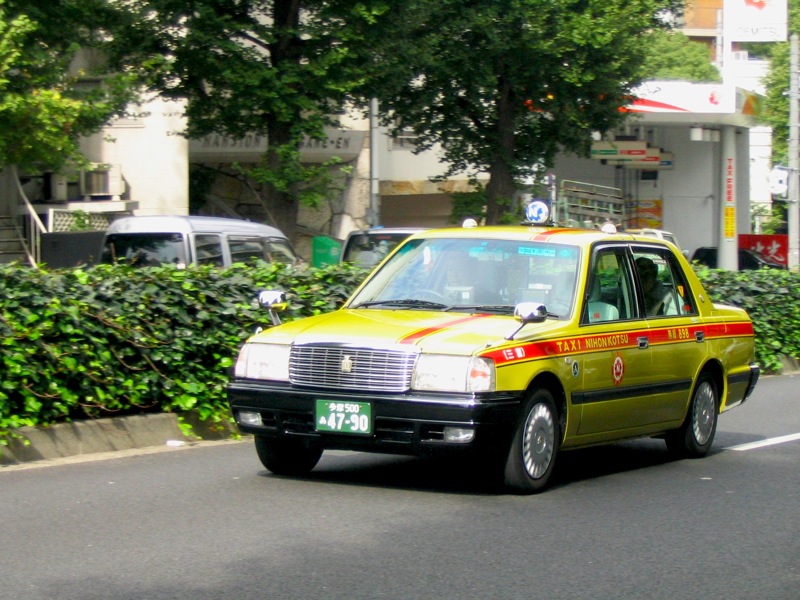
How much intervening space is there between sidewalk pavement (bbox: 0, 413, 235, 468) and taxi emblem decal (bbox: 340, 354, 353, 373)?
8.97 feet

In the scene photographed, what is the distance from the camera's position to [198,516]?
702 centimetres

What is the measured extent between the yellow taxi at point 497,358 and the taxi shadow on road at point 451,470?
23 cm

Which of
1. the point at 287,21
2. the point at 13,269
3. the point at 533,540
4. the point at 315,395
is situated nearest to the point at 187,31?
the point at 287,21

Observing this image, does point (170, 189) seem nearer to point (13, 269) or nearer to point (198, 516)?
point (13, 269)

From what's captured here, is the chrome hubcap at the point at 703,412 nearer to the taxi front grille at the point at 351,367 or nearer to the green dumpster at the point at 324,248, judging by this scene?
the taxi front grille at the point at 351,367

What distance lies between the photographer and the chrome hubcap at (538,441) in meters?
7.66

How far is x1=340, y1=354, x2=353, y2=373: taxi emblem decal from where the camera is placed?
24.4 ft

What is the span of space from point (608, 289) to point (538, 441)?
4.69ft

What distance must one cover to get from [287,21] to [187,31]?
5.05ft

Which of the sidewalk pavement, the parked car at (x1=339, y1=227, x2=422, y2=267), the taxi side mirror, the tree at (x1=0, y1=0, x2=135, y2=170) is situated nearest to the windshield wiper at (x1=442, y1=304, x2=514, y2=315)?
the taxi side mirror

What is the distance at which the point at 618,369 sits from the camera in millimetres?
8484

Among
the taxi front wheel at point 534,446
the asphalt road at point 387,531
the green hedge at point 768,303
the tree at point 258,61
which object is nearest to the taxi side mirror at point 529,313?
the taxi front wheel at point 534,446

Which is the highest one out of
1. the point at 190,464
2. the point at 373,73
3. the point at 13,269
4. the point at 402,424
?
the point at 373,73

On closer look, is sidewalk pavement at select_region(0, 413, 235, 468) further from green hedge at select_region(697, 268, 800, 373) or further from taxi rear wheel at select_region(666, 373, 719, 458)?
green hedge at select_region(697, 268, 800, 373)
